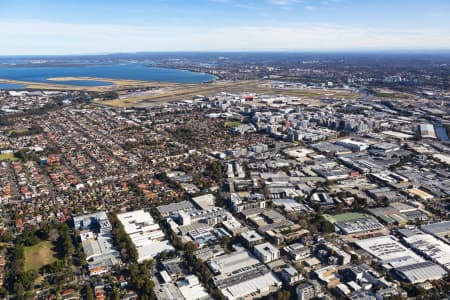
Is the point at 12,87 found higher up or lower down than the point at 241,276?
higher up

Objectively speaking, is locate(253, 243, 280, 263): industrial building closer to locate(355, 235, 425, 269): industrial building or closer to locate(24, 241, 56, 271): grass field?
locate(355, 235, 425, 269): industrial building

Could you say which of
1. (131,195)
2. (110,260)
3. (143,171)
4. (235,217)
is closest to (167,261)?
(110,260)

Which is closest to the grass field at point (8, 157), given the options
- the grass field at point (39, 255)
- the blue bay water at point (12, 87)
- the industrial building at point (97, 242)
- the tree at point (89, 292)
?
the industrial building at point (97, 242)

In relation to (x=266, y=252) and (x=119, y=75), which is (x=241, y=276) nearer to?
(x=266, y=252)

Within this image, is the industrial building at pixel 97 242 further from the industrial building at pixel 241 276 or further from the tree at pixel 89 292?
the industrial building at pixel 241 276

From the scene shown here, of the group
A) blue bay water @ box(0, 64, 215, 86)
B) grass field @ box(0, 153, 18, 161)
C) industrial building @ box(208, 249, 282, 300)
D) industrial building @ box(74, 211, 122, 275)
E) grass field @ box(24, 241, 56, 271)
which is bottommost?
grass field @ box(24, 241, 56, 271)

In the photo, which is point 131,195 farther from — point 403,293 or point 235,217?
point 403,293

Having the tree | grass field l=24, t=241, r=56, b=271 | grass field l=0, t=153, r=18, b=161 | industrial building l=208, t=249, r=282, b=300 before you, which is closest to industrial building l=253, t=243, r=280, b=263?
industrial building l=208, t=249, r=282, b=300

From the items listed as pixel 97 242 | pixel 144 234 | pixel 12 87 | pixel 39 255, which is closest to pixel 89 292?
pixel 97 242
